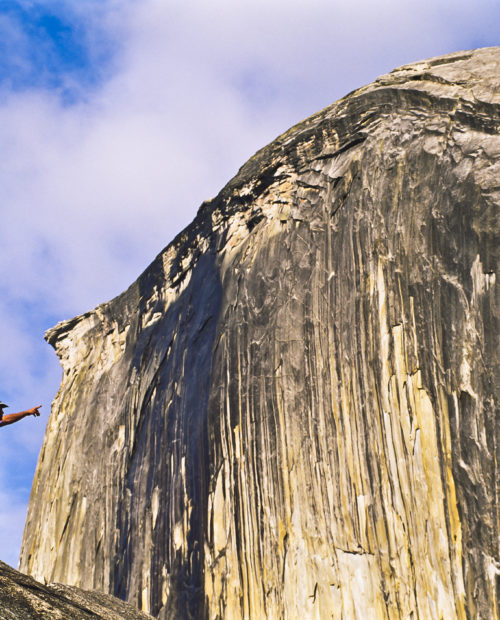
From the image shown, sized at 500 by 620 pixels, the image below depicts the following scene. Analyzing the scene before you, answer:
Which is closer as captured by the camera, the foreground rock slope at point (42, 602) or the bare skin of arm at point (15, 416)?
the foreground rock slope at point (42, 602)

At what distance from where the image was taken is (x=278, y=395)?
17281 millimetres

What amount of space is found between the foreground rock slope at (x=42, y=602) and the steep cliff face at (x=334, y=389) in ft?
13.8

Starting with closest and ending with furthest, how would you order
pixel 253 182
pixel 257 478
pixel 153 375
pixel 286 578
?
pixel 286 578, pixel 257 478, pixel 253 182, pixel 153 375

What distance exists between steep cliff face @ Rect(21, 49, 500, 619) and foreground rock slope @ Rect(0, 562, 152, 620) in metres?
4.21

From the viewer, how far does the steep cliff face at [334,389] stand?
14.1 metres

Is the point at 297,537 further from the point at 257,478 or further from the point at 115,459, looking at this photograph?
the point at 115,459

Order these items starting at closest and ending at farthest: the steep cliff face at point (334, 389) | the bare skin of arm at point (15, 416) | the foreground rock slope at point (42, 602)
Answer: the foreground rock slope at point (42, 602) < the steep cliff face at point (334, 389) < the bare skin of arm at point (15, 416)

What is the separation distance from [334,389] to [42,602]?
7.86 meters

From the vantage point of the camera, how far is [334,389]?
637 inches

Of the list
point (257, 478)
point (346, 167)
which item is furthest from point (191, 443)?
point (346, 167)

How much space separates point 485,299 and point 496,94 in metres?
4.48

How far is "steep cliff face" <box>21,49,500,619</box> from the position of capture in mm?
14078

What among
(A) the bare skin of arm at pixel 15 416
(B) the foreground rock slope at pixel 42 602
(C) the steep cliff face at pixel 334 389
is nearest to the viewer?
(B) the foreground rock slope at pixel 42 602

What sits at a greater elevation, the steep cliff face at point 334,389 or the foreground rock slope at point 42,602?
the steep cliff face at point 334,389
